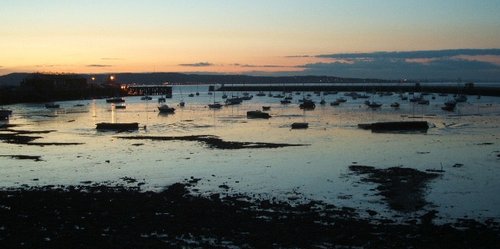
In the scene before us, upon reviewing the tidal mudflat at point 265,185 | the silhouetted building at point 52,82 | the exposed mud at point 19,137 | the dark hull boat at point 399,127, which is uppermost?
the silhouetted building at point 52,82

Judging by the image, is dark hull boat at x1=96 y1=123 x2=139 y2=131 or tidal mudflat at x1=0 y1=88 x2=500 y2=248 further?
dark hull boat at x1=96 y1=123 x2=139 y2=131

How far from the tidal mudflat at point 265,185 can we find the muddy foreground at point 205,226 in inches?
1.9

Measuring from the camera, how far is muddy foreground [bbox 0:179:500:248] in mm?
12281

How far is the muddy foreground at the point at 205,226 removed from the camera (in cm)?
1228

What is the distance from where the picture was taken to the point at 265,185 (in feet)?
65.6

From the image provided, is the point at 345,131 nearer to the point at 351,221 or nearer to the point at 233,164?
the point at 233,164

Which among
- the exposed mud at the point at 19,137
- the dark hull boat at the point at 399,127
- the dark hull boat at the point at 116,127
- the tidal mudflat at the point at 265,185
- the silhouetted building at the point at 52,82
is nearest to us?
the tidal mudflat at the point at 265,185

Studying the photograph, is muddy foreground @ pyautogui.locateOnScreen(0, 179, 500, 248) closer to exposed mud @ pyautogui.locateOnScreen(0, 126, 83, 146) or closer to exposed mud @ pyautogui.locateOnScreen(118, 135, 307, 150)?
exposed mud @ pyautogui.locateOnScreen(118, 135, 307, 150)

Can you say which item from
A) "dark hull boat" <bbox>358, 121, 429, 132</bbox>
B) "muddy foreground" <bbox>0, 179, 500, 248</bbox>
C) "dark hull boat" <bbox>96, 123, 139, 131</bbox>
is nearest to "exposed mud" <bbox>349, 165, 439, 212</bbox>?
"muddy foreground" <bbox>0, 179, 500, 248</bbox>

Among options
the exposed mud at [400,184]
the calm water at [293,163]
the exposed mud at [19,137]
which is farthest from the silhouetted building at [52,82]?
the exposed mud at [400,184]

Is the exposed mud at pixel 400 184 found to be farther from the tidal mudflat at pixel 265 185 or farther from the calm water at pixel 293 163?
the calm water at pixel 293 163

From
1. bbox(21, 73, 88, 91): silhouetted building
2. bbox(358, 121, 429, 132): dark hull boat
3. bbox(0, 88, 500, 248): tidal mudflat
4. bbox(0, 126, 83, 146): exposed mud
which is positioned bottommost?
bbox(0, 126, 83, 146): exposed mud

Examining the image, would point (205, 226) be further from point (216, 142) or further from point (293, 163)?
point (216, 142)

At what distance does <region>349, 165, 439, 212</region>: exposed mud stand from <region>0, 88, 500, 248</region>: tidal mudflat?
0.04 m
